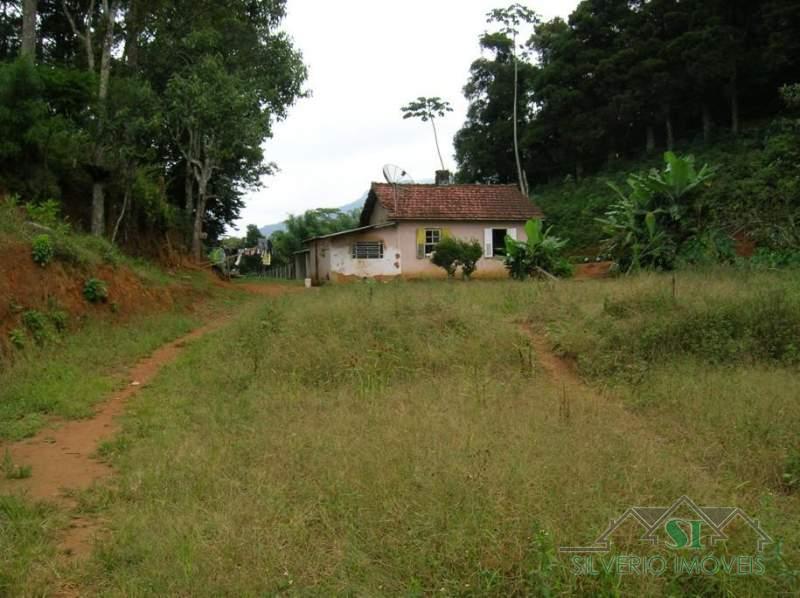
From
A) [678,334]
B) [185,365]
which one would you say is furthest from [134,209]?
[678,334]

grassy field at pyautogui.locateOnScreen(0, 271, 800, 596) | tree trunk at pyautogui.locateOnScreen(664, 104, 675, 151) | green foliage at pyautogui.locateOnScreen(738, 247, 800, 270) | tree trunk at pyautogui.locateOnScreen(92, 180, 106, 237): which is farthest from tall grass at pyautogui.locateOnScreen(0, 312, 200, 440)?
tree trunk at pyautogui.locateOnScreen(664, 104, 675, 151)

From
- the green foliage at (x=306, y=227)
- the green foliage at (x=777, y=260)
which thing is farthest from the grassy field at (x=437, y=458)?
the green foliage at (x=306, y=227)

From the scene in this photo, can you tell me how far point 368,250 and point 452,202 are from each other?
4043 mm

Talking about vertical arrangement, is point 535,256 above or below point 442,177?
below

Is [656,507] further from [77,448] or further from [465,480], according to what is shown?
[77,448]

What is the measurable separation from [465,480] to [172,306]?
11.2 metres

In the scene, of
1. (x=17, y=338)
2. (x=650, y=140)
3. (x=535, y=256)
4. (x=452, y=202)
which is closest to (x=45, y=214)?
(x=17, y=338)

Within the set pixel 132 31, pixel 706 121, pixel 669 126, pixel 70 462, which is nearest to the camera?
pixel 70 462

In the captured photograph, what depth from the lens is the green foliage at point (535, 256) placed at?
57.8 feet

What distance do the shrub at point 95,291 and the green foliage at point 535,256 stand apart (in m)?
11.7

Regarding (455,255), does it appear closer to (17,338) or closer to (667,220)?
(667,220)

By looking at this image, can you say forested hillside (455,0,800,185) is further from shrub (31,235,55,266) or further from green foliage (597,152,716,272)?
shrub (31,235,55,266)

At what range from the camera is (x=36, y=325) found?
28.6 ft

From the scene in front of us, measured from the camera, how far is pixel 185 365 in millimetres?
8352
